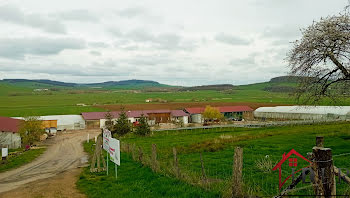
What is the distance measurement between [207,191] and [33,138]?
38.4 metres

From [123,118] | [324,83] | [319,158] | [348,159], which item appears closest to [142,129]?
[123,118]

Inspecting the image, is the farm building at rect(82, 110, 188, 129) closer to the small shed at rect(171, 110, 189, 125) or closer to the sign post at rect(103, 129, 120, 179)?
the small shed at rect(171, 110, 189, 125)

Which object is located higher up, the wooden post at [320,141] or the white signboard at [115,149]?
the wooden post at [320,141]

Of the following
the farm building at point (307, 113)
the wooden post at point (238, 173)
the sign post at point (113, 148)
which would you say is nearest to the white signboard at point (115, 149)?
the sign post at point (113, 148)

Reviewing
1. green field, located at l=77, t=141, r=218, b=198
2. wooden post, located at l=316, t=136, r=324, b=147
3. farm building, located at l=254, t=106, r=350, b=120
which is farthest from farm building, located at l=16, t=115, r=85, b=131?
wooden post, located at l=316, t=136, r=324, b=147

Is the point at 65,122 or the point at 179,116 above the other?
the point at 179,116

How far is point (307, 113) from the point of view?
6700 cm

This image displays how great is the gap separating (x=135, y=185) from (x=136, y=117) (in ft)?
196

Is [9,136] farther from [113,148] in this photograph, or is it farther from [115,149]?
[115,149]

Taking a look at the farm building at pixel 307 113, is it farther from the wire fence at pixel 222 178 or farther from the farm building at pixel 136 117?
the wire fence at pixel 222 178

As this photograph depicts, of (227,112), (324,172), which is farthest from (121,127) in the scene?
(227,112)

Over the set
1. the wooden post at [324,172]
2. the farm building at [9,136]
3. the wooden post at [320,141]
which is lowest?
the farm building at [9,136]

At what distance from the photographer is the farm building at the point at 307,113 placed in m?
61.3

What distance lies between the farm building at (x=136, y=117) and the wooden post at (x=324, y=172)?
201 feet
